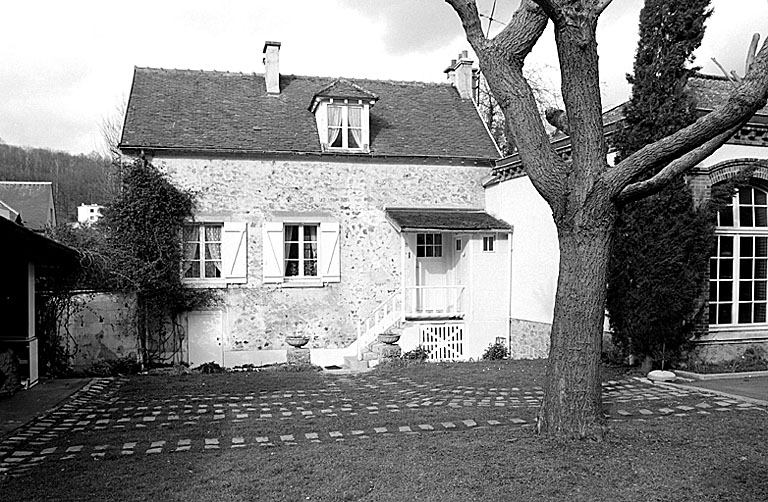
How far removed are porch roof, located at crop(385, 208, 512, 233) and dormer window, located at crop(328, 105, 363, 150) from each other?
5.83ft

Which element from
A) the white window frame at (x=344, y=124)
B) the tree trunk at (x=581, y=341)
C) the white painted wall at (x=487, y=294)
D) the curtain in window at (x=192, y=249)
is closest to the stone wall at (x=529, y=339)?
the white painted wall at (x=487, y=294)

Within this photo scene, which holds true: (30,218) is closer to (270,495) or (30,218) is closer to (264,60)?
(264,60)

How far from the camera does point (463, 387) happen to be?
1038 cm

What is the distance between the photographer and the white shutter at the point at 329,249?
51.7 ft

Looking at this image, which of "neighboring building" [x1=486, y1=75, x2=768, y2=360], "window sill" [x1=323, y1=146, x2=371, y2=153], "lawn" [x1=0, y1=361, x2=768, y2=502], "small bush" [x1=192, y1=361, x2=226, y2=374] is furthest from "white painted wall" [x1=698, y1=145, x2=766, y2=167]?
"small bush" [x1=192, y1=361, x2=226, y2=374]

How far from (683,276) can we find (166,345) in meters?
10.3

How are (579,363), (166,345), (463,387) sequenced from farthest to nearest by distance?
(166,345), (463,387), (579,363)

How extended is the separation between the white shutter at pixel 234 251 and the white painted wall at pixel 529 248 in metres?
5.83

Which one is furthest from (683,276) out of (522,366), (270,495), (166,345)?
(166,345)

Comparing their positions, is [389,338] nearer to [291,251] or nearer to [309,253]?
[309,253]

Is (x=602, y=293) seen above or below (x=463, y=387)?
above

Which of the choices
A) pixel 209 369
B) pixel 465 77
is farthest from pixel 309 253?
pixel 465 77

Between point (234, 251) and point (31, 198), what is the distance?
2088 centimetres

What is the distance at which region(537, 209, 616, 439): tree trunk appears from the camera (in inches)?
255
